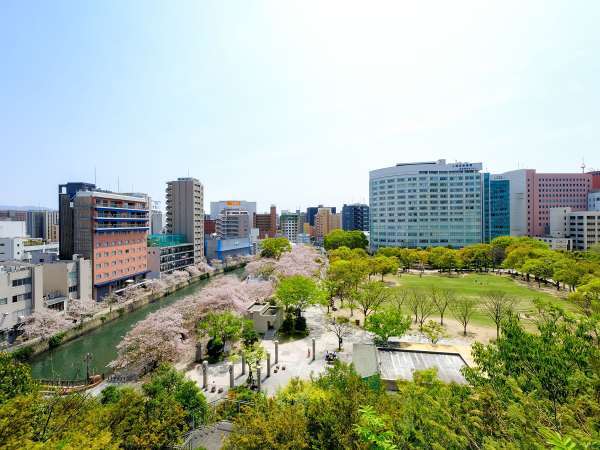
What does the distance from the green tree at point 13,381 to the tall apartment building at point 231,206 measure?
422ft

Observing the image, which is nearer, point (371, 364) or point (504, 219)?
point (371, 364)

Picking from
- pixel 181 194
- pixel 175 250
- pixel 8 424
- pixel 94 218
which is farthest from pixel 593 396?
pixel 181 194

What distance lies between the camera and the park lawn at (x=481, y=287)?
3096 cm

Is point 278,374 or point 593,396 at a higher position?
point 593,396

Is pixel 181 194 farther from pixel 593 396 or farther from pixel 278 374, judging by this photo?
pixel 593 396

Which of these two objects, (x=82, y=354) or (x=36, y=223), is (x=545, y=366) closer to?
(x=82, y=354)

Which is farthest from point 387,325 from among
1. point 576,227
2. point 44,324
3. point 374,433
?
point 576,227

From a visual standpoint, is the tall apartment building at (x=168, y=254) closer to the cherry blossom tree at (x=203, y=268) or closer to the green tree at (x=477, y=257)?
the cherry blossom tree at (x=203, y=268)

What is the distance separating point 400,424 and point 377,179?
8737 centimetres

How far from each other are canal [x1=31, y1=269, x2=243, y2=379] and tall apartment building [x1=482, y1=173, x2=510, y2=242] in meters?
84.5

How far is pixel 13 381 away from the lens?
10.4 m

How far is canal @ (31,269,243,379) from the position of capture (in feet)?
72.5

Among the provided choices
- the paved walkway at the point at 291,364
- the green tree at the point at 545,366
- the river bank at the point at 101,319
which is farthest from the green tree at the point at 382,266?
the green tree at the point at 545,366

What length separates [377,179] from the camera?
90.4 m
